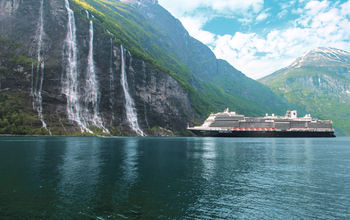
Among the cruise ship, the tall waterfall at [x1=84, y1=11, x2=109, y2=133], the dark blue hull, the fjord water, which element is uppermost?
the tall waterfall at [x1=84, y1=11, x2=109, y2=133]

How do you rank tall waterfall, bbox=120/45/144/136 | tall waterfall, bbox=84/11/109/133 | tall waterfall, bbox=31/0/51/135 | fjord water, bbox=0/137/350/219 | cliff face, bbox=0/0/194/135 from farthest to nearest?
tall waterfall, bbox=120/45/144/136 < tall waterfall, bbox=84/11/109/133 < cliff face, bbox=0/0/194/135 < tall waterfall, bbox=31/0/51/135 < fjord water, bbox=0/137/350/219

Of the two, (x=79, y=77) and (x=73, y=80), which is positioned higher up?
(x=79, y=77)

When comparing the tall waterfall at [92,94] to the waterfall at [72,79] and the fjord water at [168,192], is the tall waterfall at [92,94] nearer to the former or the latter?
the waterfall at [72,79]

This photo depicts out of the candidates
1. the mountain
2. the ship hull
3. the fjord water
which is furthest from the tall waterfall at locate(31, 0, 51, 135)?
the fjord water

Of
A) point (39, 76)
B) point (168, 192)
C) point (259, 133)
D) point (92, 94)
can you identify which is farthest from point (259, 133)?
point (168, 192)

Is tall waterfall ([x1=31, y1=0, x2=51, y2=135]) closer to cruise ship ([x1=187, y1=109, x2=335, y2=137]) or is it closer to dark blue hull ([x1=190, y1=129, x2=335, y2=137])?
cruise ship ([x1=187, y1=109, x2=335, y2=137])

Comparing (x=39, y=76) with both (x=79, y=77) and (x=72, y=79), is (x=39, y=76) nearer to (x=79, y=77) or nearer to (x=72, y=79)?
(x=72, y=79)
